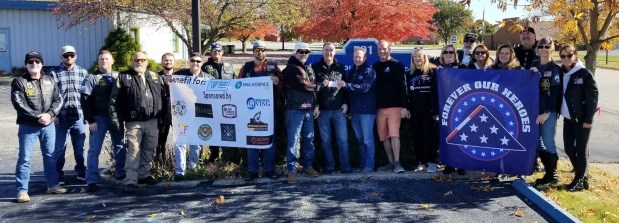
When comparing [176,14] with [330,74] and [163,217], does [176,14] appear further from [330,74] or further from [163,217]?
[163,217]

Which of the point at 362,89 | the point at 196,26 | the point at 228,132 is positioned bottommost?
the point at 228,132

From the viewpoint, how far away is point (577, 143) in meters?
6.81

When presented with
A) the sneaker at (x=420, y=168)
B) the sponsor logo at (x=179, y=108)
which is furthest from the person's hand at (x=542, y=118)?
the sponsor logo at (x=179, y=108)

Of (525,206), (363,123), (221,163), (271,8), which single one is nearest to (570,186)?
(525,206)

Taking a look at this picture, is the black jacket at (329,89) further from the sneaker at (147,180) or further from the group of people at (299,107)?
the sneaker at (147,180)

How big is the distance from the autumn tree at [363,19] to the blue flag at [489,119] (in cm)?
1167

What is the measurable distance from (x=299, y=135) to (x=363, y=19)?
1217 centimetres

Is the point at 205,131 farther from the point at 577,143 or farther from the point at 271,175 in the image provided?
the point at 577,143

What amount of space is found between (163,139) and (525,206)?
4846 mm

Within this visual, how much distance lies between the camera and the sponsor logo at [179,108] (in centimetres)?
771

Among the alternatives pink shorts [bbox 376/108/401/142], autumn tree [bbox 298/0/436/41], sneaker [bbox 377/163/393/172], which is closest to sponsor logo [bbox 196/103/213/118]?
pink shorts [bbox 376/108/401/142]

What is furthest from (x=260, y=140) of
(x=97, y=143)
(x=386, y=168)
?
(x=97, y=143)

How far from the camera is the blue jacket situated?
7.38 meters

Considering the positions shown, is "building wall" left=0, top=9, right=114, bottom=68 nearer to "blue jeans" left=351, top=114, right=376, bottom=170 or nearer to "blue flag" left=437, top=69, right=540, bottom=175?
"blue jeans" left=351, top=114, right=376, bottom=170
